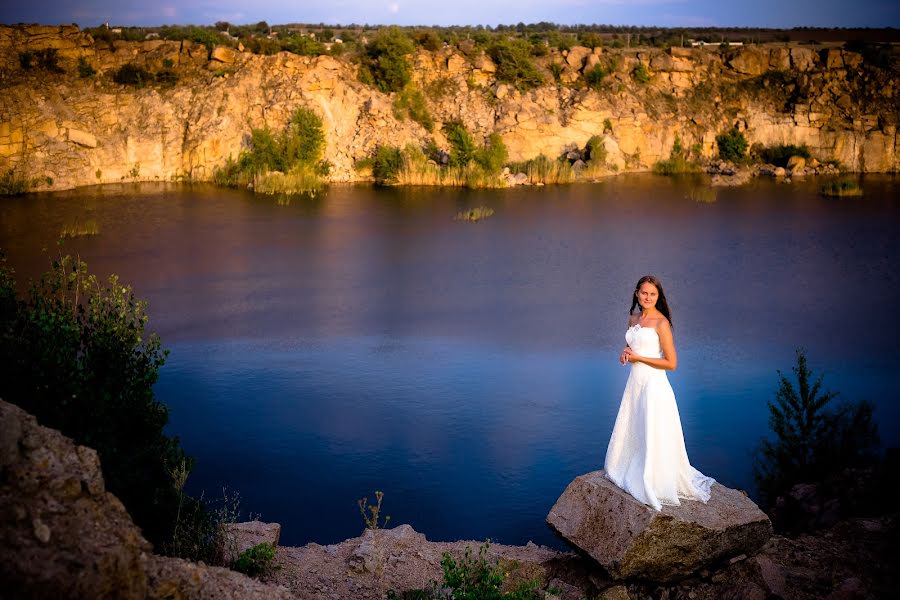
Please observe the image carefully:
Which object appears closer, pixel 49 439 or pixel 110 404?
pixel 49 439

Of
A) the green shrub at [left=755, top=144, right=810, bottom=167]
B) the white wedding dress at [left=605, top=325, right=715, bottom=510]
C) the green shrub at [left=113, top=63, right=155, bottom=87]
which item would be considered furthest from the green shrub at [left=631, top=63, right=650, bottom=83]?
the white wedding dress at [left=605, top=325, right=715, bottom=510]

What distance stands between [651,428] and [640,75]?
35916 mm

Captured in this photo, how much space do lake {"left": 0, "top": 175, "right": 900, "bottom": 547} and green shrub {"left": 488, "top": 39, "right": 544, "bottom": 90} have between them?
33.1 ft

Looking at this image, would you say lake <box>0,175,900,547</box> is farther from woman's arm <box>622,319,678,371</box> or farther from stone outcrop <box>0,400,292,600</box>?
stone outcrop <box>0,400,292,600</box>

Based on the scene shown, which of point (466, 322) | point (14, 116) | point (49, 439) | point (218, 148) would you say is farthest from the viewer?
point (218, 148)

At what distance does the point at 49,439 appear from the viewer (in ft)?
15.0

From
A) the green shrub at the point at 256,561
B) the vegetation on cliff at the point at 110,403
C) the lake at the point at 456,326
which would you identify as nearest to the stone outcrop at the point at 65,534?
the green shrub at the point at 256,561

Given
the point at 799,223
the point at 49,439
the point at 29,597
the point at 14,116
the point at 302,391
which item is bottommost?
the point at 302,391

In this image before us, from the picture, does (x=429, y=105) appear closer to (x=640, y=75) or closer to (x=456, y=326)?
(x=640, y=75)

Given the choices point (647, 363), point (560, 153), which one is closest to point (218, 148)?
point (560, 153)

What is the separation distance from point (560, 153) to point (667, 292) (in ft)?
60.9

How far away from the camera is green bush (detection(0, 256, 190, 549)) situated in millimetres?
6266

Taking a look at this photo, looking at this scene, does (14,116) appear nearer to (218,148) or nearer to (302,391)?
(218,148)

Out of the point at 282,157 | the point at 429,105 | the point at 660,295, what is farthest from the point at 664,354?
the point at 429,105
